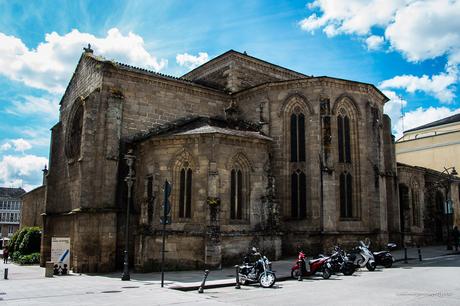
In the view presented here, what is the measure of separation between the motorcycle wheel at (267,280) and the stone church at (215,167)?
17.8 ft

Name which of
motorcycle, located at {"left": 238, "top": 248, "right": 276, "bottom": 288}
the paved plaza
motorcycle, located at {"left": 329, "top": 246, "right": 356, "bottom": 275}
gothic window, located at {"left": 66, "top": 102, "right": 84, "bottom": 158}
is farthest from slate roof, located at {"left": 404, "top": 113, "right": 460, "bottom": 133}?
motorcycle, located at {"left": 238, "top": 248, "right": 276, "bottom": 288}

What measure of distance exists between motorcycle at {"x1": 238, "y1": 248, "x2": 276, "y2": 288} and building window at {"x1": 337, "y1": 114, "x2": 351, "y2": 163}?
42.9ft

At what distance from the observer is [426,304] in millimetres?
10852

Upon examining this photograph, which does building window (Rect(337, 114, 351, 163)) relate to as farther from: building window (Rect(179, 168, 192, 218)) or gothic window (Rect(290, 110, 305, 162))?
building window (Rect(179, 168, 192, 218))

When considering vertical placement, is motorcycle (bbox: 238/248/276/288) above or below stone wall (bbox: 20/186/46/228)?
below

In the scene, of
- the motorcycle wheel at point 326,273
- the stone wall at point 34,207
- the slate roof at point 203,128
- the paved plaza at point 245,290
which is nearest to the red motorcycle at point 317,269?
the motorcycle wheel at point 326,273

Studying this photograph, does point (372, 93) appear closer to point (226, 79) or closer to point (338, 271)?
point (226, 79)

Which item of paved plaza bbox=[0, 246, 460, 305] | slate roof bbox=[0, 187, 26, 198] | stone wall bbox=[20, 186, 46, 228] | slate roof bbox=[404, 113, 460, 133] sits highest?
slate roof bbox=[404, 113, 460, 133]

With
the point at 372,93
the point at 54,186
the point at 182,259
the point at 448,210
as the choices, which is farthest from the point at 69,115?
the point at 448,210

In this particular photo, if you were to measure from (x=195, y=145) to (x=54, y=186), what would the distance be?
476 inches

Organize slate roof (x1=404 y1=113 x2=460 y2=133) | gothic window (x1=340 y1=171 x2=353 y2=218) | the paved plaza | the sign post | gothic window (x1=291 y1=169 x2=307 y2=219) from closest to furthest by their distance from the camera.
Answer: the paved plaza
the sign post
gothic window (x1=291 y1=169 x2=307 y2=219)
gothic window (x1=340 y1=171 x2=353 y2=218)
slate roof (x1=404 y1=113 x2=460 y2=133)

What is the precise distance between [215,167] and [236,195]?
7.51 feet

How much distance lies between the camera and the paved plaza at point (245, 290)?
12.1 metres

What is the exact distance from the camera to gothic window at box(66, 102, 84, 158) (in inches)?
1056
